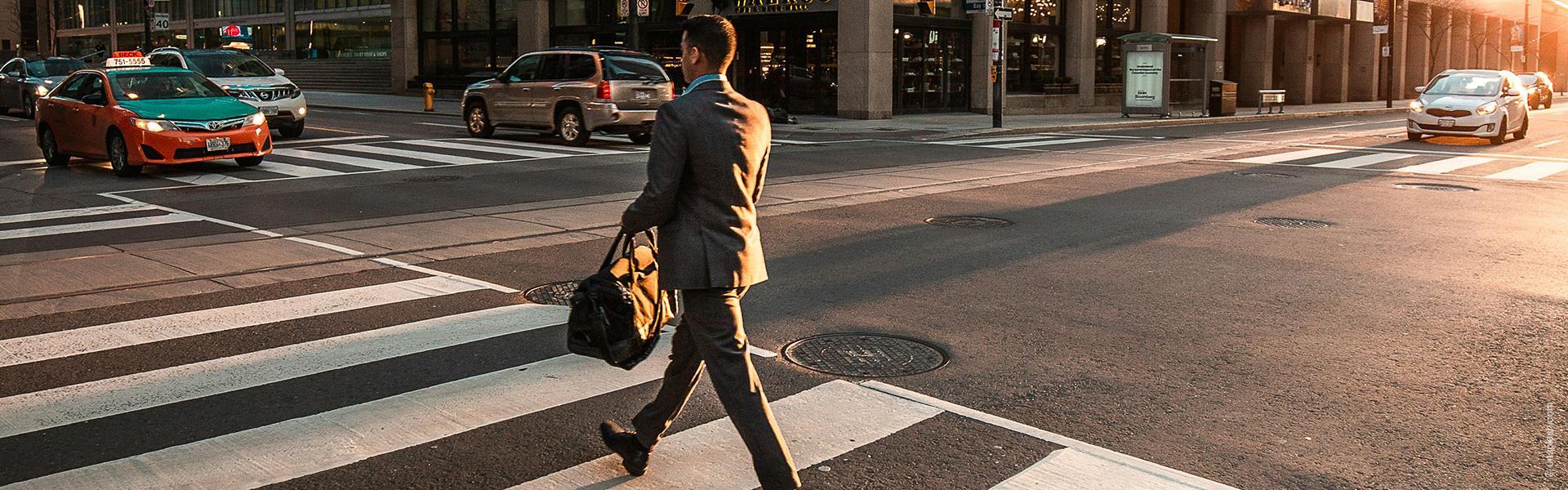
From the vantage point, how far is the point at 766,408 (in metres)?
4.20

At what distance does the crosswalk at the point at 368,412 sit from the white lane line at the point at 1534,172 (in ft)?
47.7

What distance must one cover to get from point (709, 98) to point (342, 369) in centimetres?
295

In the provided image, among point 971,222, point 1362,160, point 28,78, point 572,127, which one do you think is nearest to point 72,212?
point 971,222

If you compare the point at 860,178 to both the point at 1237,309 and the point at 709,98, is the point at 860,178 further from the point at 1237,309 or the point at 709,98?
the point at 709,98

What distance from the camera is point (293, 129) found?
2319 cm

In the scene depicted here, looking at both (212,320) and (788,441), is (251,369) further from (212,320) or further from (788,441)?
(788,441)

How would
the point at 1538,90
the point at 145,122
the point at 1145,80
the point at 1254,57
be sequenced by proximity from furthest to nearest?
the point at 1538,90, the point at 1254,57, the point at 1145,80, the point at 145,122

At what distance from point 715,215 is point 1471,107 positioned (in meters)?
23.8

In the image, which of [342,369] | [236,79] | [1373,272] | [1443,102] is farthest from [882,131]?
[342,369]

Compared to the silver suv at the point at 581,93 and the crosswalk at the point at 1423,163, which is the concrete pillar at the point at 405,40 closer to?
the silver suv at the point at 581,93

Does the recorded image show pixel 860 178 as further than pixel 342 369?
Yes

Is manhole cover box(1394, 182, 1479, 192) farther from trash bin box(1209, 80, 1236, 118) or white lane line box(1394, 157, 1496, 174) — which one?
trash bin box(1209, 80, 1236, 118)

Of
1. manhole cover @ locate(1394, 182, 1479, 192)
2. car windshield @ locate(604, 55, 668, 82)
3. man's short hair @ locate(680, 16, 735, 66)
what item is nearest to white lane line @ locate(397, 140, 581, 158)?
car windshield @ locate(604, 55, 668, 82)

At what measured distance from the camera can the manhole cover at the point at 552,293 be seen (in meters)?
7.82
